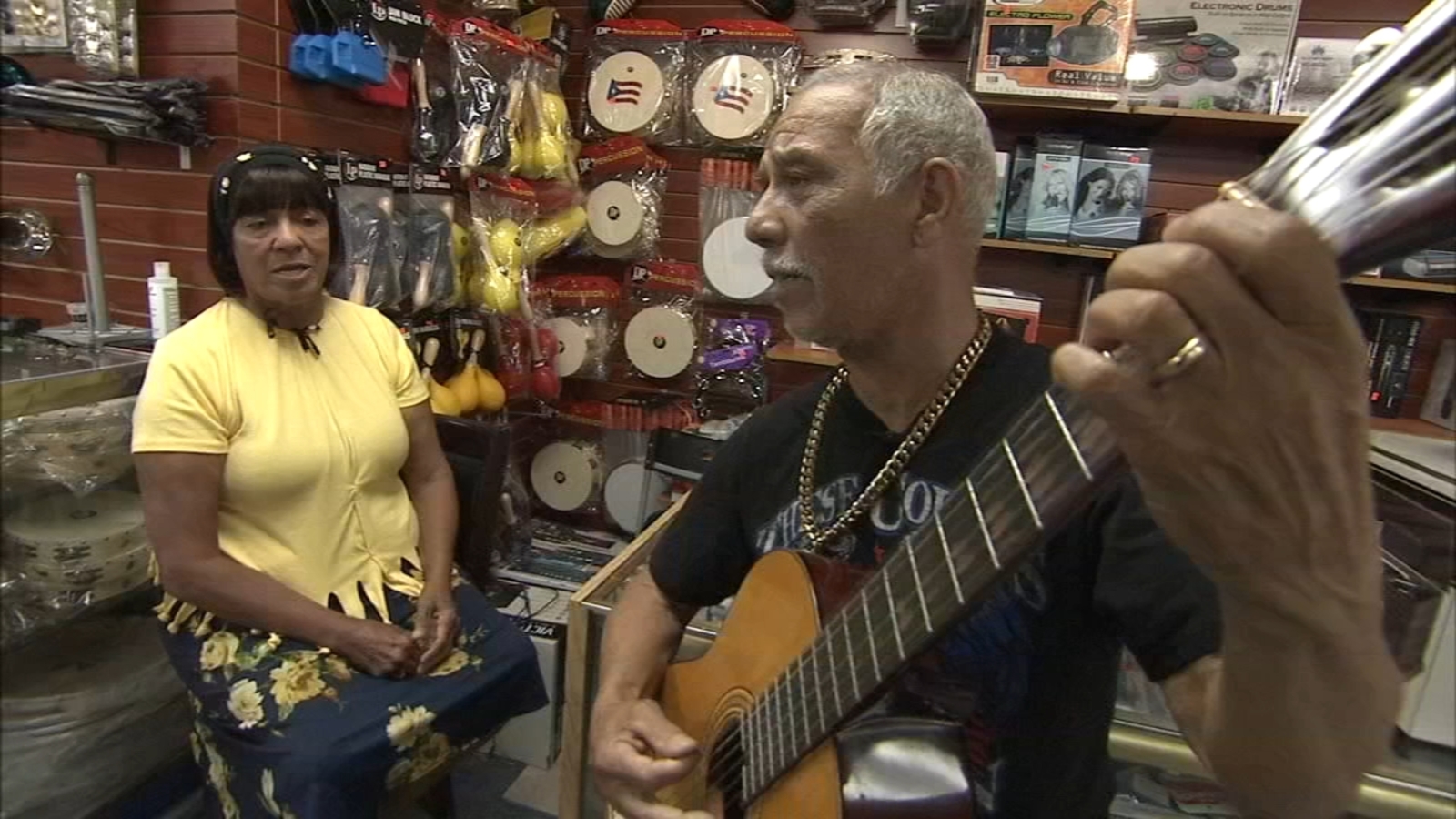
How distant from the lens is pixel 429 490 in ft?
5.34

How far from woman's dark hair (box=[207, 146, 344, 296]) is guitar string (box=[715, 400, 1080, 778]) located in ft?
3.78

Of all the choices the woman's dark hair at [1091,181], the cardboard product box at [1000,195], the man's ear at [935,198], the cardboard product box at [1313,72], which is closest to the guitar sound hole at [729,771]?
the man's ear at [935,198]

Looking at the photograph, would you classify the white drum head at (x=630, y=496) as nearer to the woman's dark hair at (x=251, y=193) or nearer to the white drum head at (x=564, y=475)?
the white drum head at (x=564, y=475)

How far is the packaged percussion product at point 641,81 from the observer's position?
247cm

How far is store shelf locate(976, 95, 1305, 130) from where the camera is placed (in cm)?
182

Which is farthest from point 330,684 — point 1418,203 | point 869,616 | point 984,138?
point 1418,203

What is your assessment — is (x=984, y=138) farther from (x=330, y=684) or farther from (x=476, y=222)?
(x=476, y=222)

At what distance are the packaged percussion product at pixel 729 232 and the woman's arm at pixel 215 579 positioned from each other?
140cm

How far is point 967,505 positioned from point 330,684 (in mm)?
1229

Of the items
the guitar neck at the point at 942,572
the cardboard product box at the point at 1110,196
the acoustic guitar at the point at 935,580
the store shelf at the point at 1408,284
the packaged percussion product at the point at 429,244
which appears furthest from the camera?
the packaged percussion product at the point at 429,244

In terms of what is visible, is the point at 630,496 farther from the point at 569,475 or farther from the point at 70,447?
the point at 70,447

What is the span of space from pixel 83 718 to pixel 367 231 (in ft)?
4.88

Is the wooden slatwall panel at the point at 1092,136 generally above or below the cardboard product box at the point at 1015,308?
above

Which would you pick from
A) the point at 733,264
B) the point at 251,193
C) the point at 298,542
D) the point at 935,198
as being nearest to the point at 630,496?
the point at 733,264
